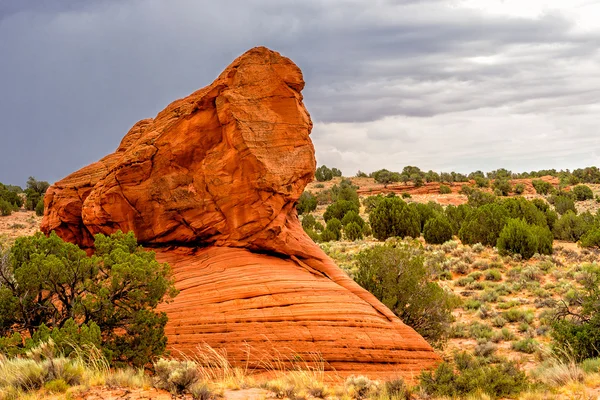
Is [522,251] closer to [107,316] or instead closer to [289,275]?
[289,275]

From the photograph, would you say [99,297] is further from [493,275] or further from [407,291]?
[493,275]

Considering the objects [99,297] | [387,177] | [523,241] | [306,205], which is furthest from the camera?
[387,177]

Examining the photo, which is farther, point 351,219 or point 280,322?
point 351,219

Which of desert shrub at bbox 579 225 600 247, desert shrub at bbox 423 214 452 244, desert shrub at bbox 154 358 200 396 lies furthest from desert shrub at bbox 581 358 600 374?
desert shrub at bbox 423 214 452 244

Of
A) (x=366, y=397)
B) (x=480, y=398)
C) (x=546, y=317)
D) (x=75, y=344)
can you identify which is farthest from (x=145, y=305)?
(x=546, y=317)

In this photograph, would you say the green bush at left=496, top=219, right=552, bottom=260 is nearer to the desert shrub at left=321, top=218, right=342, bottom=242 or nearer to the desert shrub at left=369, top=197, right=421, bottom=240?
the desert shrub at left=369, top=197, right=421, bottom=240

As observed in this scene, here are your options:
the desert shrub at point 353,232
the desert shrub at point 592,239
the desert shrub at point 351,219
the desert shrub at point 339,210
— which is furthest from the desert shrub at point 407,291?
the desert shrub at point 339,210

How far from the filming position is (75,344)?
28.3ft

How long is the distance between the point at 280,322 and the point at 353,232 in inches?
1073

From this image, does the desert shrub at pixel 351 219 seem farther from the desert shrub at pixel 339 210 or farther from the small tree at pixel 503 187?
the small tree at pixel 503 187

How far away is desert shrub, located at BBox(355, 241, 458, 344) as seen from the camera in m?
14.7

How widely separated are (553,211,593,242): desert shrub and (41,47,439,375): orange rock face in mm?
28736

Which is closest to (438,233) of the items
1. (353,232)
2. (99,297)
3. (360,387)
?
(353,232)

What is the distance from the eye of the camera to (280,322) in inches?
415
